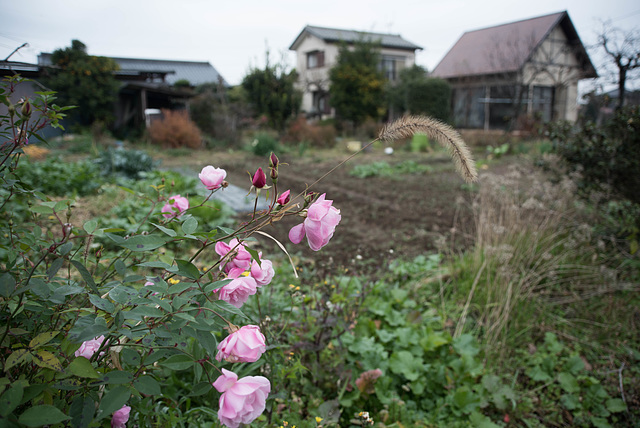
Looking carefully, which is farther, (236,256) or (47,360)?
(236,256)

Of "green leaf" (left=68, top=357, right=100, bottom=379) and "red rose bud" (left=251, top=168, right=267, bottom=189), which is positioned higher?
"red rose bud" (left=251, top=168, right=267, bottom=189)

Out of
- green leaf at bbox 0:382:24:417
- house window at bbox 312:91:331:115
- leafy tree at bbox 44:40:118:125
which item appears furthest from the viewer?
house window at bbox 312:91:331:115

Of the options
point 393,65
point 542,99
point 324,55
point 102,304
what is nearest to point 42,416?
point 102,304

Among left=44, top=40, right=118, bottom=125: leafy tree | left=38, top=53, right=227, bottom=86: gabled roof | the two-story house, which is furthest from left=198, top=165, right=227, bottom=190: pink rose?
left=38, top=53, right=227, bottom=86: gabled roof

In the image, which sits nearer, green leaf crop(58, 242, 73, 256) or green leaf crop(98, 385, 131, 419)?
green leaf crop(98, 385, 131, 419)

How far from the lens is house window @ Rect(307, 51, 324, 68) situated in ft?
65.0

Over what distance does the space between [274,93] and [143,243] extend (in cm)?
1251

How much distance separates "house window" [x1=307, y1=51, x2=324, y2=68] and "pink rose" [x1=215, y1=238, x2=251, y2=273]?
20349 millimetres

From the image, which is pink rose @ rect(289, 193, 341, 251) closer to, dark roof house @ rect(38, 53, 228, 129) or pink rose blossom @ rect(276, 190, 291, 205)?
pink rose blossom @ rect(276, 190, 291, 205)

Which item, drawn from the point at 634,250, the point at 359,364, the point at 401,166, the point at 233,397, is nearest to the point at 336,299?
the point at 359,364

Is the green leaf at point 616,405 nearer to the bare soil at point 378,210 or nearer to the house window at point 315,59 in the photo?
the bare soil at point 378,210

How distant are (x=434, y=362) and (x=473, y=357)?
21 centimetres

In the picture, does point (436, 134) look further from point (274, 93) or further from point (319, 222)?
point (274, 93)

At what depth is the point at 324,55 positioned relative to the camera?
1947cm
